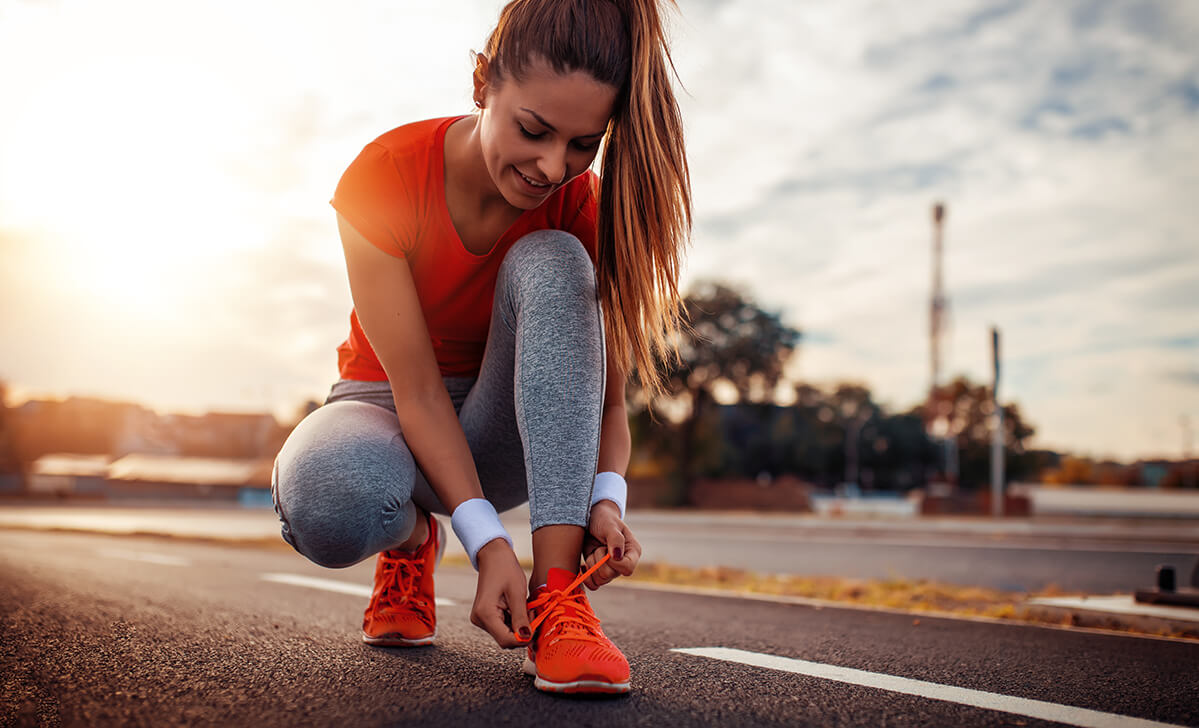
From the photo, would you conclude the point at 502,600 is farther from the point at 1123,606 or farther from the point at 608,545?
the point at 1123,606

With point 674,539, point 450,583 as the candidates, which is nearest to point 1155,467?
point 674,539

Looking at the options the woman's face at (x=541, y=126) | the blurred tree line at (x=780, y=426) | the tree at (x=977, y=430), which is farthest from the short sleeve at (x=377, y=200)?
the tree at (x=977, y=430)

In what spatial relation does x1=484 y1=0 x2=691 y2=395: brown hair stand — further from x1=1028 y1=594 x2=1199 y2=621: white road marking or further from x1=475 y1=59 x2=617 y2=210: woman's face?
x1=1028 y1=594 x2=1199 y2=621: white road marking

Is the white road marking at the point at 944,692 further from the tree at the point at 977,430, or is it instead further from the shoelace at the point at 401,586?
the tree at the point at 977,430

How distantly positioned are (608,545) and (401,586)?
0.78 m

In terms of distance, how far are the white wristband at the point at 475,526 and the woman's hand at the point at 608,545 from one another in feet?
0.56

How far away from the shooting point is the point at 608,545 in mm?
1708

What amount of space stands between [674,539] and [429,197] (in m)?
12.6

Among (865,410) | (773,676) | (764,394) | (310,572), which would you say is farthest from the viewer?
(865,410)

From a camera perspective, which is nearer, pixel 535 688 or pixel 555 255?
pixel 535 688

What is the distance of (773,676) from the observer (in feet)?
6.15

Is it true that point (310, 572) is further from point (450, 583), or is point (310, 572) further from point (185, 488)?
point (185, 488)

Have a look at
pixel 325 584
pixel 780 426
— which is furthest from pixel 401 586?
pixel 780 426

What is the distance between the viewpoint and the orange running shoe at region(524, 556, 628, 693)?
62.7 inches
